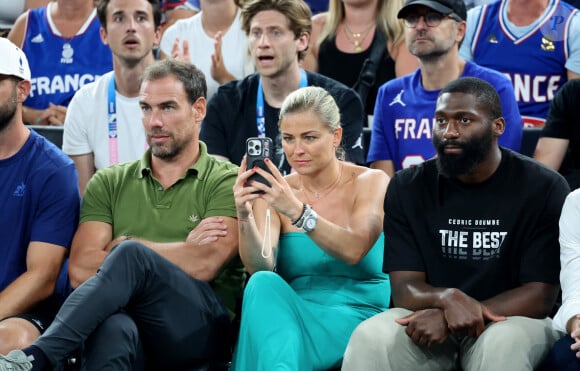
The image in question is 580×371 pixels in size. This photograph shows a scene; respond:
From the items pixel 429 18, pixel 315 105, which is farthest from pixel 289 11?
A: pixel 315 105

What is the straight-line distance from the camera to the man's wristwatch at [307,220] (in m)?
3.81

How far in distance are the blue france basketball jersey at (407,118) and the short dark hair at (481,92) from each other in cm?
102

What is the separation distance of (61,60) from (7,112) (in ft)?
5.98

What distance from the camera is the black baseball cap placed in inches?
196

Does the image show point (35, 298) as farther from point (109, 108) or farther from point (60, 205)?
point (109, 108)

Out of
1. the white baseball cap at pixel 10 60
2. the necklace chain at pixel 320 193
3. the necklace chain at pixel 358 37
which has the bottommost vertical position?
the necklace chain at pixel 320 193

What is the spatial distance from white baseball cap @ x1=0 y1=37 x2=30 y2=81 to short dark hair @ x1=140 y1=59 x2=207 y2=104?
1.69ft

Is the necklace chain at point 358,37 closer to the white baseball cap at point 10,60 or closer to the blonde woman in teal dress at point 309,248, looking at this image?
the blonde woman in teal dress at point 309,248

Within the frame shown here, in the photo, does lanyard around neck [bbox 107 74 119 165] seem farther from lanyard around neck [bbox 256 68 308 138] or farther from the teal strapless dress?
the teal strapless dress

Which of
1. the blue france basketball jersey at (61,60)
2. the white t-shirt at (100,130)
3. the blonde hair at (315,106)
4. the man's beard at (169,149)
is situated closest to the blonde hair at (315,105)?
the blonde hair at (315,106)

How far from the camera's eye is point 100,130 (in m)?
5.16

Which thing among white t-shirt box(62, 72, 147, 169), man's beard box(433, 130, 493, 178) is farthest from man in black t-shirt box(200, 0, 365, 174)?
man's beard box(433, 130, 493, 178)

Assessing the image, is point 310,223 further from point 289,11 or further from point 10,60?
point 289,11

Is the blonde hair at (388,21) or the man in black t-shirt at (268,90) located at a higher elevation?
the blonde hair at (388,21)
